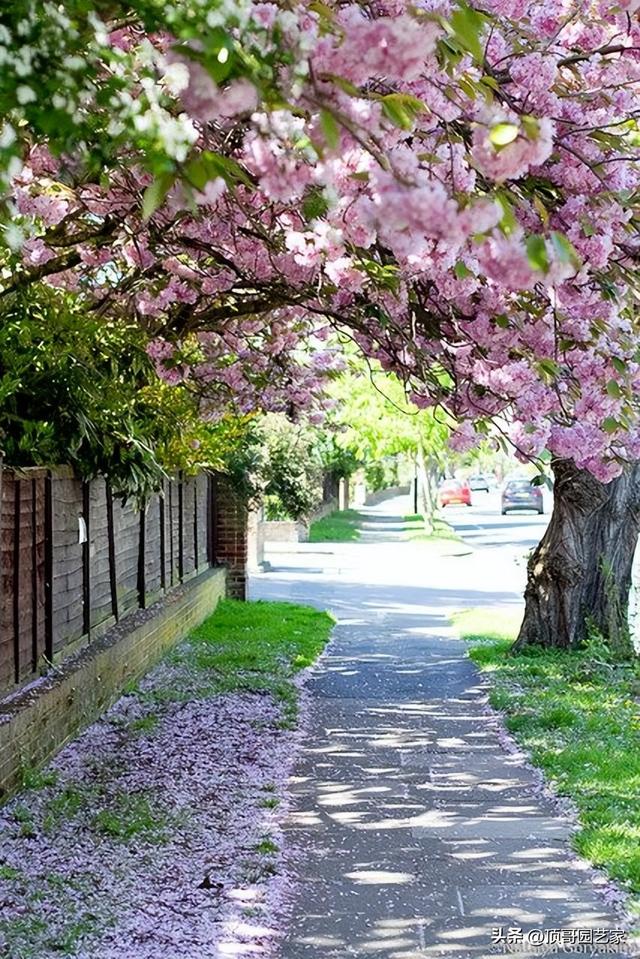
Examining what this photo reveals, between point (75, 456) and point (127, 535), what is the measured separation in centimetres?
263

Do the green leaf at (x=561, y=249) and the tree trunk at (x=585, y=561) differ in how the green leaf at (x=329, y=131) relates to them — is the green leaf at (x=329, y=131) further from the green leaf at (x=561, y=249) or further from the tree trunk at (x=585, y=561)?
the tree trunk at (x=585, y=561)

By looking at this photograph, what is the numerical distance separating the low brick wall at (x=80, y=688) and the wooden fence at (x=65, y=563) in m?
0.12

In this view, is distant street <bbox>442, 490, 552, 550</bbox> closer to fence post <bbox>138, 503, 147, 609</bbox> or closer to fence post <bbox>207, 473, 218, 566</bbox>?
fence post <bbox>207, 473, 218, 566</bbox>

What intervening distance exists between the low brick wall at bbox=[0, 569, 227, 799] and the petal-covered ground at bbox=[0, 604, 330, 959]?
14cm

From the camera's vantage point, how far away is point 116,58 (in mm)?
2547

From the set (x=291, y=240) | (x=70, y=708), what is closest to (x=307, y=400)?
(x=70, y=708)

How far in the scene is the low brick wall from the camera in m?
6.47

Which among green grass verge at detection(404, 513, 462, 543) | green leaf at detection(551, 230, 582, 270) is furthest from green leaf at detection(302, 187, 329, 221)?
green grass verge at detection(404, 513, 462, 543)

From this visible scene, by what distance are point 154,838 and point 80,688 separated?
91.8 inches

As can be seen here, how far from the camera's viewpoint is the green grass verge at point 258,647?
35.0ft

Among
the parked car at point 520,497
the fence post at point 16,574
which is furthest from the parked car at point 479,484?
the fence post at point 16,574

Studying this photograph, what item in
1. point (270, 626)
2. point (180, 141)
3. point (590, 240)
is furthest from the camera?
point (270, 626)

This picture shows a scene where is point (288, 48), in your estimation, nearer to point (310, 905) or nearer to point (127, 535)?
point (310, 905)

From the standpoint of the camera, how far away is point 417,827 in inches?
250
